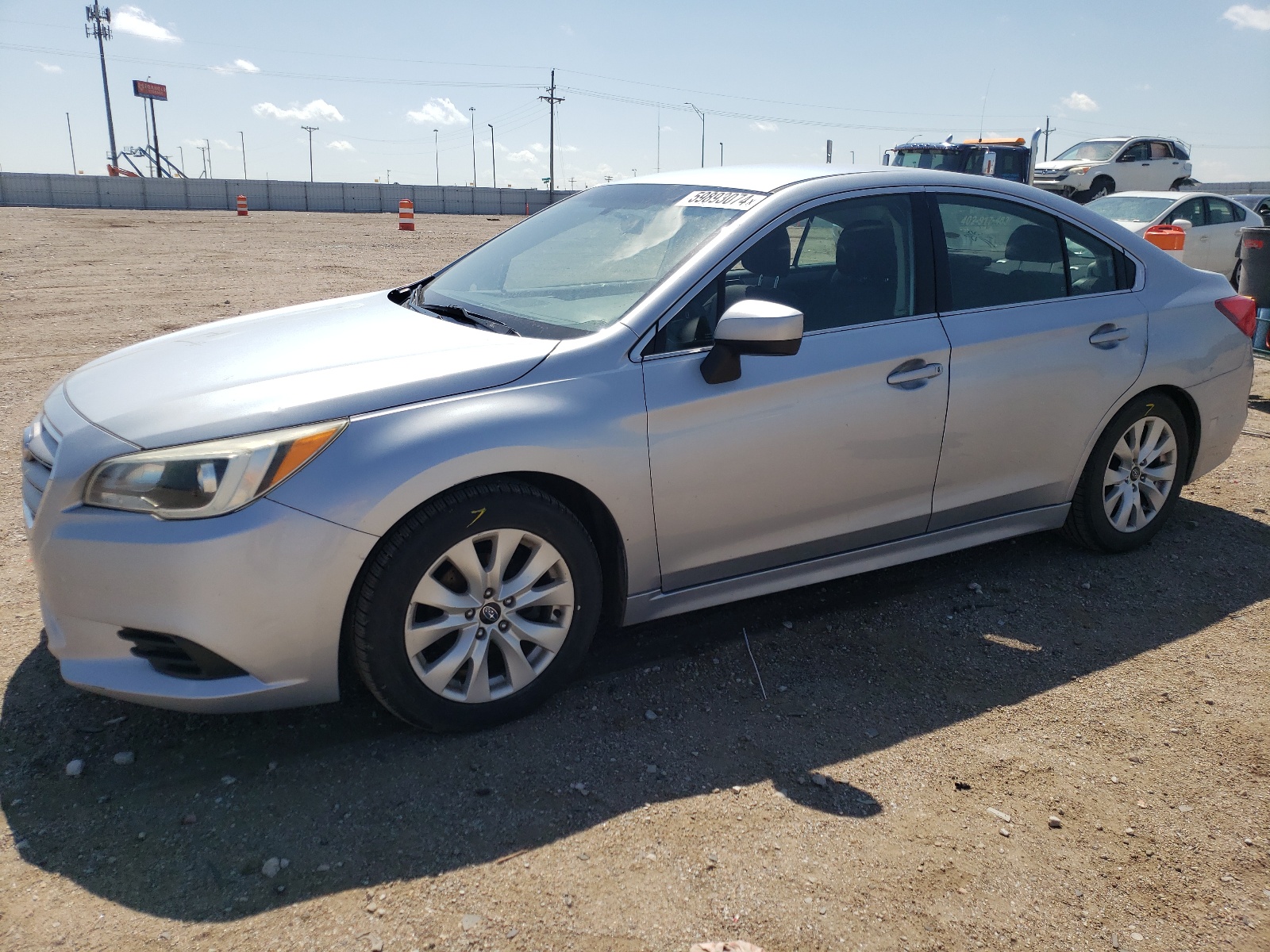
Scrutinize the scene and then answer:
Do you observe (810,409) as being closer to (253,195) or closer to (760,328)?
(760,328)

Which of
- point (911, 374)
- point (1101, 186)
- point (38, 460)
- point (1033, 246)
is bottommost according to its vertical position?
point (38, 460)

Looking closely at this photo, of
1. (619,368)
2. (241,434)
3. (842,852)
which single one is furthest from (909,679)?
(241,434)

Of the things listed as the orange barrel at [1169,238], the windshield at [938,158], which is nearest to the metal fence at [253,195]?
the windshield at [938,158]

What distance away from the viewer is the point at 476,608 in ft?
9.64

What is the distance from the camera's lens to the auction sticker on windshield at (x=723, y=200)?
3533 mm

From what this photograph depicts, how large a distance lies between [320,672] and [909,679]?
78.6 inches

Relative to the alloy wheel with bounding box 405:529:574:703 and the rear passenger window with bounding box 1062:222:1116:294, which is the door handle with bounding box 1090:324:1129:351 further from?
the alloy wheel with bounding box 405:529:574:703

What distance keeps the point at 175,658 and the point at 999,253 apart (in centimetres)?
333

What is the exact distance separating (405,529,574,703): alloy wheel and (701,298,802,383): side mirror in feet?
2.81

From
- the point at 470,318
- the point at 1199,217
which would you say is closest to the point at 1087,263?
the point at 470,318

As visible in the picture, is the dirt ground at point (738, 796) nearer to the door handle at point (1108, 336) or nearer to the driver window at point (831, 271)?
the door handle at point (1108, 336)

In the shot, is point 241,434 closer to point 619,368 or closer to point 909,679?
point 619,368

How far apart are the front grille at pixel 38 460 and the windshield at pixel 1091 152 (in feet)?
86.0

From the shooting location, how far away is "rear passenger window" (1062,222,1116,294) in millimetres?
4172
